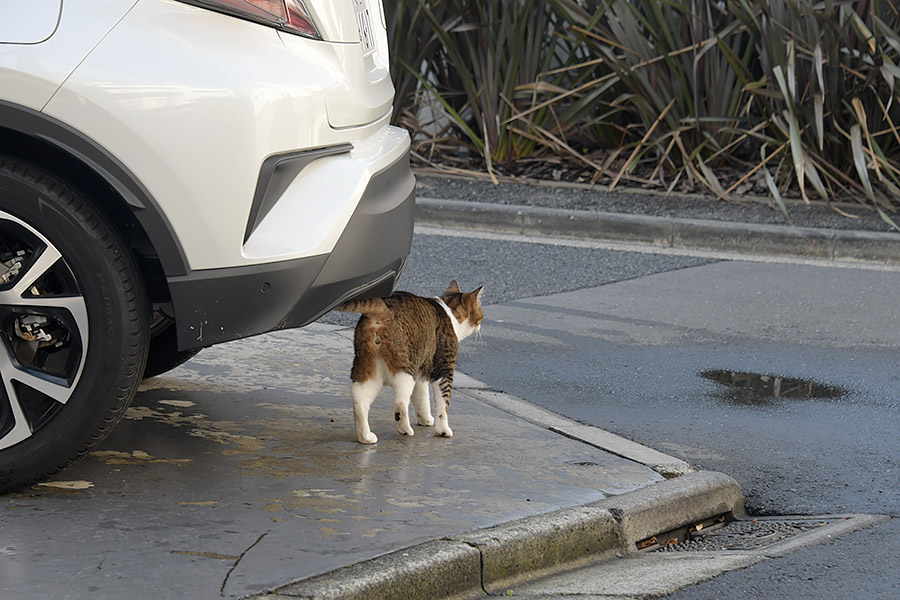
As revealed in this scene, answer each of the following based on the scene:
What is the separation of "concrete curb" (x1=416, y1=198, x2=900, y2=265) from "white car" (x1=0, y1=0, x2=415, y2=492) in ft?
17.2

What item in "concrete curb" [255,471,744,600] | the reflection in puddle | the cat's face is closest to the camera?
"concrete curb" [255,471,744,600]

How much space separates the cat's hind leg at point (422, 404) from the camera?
4.43m

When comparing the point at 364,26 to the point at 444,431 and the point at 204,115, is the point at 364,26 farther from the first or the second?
the point at 444,431

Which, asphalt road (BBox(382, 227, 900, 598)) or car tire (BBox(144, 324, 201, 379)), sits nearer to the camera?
asphalt road (BBox(382, 227, 900, 598))

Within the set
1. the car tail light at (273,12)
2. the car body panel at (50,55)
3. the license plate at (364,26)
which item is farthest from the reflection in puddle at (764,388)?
the car body panel at (50,55)

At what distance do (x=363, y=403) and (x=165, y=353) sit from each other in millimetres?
842

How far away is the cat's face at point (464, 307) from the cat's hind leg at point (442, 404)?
32cm

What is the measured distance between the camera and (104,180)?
337cm

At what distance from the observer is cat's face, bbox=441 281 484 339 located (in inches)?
182

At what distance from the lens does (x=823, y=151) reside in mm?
9258

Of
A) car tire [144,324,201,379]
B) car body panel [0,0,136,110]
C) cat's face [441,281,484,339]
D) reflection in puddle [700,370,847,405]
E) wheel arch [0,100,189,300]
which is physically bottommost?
reflection in puddle [700,370,847,405]

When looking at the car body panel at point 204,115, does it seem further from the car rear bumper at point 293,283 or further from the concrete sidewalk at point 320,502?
the concrete sidewalk at point 320,502

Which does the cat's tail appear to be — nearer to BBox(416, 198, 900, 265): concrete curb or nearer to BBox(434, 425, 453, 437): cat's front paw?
BBox(434, 425, 453, 437): cat's front paw

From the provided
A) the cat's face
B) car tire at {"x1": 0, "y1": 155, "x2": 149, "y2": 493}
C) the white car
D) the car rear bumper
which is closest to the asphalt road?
the cat's face
